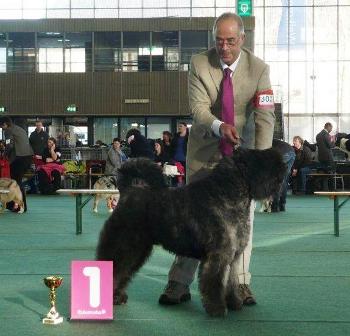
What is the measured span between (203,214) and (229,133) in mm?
Result: 451

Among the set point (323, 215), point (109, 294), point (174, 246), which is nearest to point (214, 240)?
point (174, 246)

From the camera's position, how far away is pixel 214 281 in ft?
12.1

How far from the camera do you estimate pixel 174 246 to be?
3766 mm

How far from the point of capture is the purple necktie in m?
4.11

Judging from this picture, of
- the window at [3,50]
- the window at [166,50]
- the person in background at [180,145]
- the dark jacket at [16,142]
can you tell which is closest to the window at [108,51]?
the window at [166,50]

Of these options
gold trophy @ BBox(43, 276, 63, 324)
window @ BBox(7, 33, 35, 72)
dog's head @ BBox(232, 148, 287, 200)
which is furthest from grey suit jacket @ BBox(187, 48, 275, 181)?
window @ BBox(7, 33, 35, 72)

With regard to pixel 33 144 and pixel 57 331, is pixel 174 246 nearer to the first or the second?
pixel 57 331

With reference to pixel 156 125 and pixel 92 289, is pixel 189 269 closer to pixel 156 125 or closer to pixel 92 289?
pixel 92 289

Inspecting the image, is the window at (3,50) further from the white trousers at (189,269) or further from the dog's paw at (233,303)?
the dog's paw at (233,303)

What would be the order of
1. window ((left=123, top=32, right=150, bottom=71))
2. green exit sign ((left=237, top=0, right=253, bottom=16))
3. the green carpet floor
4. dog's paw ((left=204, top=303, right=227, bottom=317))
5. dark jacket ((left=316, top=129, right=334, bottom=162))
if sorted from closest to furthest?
the green carpet floor, dog's paw ((left=204, top=303, right=227, bottom=317)), green exit sign ((left=237, top=0, right=253, bottom=16)), dark jacket ((left=316, top=129, right=334, bottom=162)), window ((left=123, top=32, right=150, bottom=71))

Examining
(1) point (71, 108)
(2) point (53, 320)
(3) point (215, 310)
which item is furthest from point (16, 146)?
(1) point (71, 108)

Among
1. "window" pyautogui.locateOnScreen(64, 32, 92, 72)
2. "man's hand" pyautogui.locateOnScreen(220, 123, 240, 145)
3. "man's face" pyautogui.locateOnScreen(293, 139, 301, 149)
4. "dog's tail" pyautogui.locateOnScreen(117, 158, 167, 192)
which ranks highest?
"window" pyautogui.locateOnScreen(64, 32, 92, 72)

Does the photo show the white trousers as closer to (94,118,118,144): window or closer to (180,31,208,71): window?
(180,31,208,71): window

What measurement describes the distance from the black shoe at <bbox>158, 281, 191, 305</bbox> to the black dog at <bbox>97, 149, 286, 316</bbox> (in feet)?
1.39
